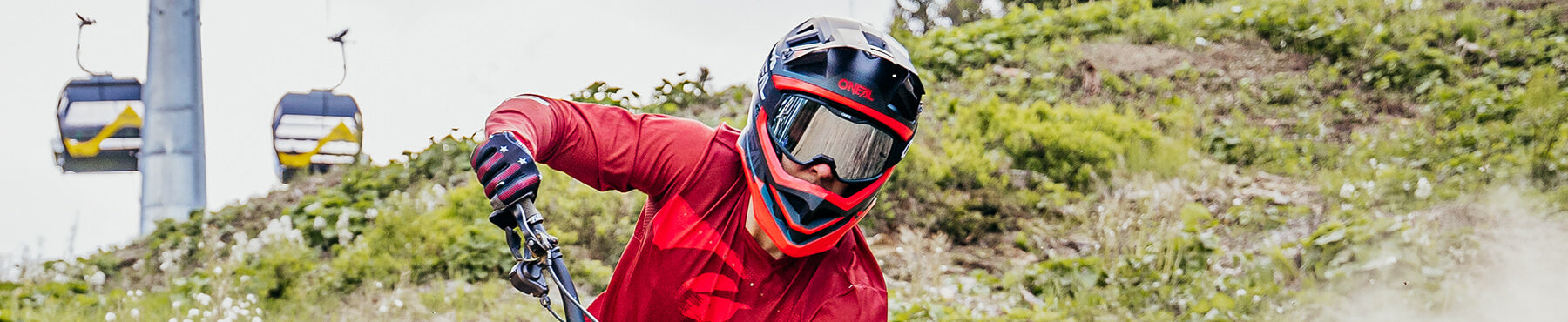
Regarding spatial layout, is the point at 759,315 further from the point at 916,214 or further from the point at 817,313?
the point at 916,214

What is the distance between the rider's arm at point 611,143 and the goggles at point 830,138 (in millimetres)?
332

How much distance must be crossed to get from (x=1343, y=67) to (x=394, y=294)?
746 centimetres

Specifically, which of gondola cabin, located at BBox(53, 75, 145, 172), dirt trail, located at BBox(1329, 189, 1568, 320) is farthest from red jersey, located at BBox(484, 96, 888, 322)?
gondola cabin, located at BBox(53, 75, 145, 172)

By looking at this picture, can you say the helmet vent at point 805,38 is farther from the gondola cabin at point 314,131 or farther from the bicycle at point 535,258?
the gondola cabin at point 314,131

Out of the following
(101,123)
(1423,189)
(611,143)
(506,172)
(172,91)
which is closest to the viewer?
(506,172)

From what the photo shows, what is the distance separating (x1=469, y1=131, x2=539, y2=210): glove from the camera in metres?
2.62

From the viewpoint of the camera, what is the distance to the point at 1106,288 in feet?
18.9

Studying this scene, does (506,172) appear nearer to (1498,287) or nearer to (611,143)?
(611,143)

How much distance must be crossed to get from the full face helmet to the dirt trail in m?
3.16

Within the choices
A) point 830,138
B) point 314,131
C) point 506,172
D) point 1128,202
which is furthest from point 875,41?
point 314,131

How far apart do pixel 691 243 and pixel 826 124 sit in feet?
1.85

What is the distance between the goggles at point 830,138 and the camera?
284 centimetres

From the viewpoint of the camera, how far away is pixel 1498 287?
5008 millimetres

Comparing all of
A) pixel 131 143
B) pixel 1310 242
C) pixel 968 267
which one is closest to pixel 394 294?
pixel 131 143
